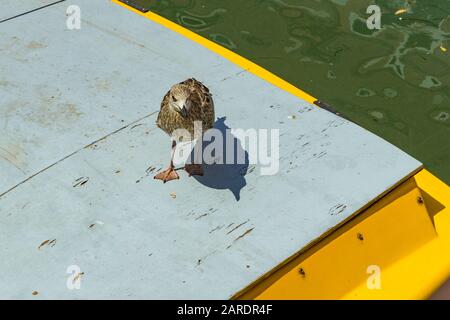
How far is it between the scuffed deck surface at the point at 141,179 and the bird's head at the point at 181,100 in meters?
0.51

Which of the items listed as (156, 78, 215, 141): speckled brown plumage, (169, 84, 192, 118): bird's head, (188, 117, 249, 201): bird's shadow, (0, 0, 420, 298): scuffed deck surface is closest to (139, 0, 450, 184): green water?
(0, 0, 420, 298): scuffed deck surface

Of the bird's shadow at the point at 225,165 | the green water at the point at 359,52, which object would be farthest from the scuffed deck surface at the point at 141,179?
the green water at the point at 359,52

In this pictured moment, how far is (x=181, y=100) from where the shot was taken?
425 centimetres

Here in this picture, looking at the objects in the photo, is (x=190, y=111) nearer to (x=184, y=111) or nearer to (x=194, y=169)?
(x=184, y=111)

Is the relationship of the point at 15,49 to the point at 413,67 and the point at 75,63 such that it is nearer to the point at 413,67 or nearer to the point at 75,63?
the point at 75,63

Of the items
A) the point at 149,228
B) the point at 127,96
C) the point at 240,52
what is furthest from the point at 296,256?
the point at 240,52

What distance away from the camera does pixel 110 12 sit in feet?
20.6

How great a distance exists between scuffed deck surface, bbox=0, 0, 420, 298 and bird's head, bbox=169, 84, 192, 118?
507mm

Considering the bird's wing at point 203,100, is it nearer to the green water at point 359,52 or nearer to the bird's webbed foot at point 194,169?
the bird's webbed foot at point 194,169

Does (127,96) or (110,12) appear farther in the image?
(110,12)

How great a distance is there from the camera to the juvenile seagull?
426 centimetres

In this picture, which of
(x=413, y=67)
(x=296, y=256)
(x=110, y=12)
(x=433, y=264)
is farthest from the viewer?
(x=413, y=67)

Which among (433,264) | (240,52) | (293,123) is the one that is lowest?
(240,52)

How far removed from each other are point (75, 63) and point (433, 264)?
3155mm
